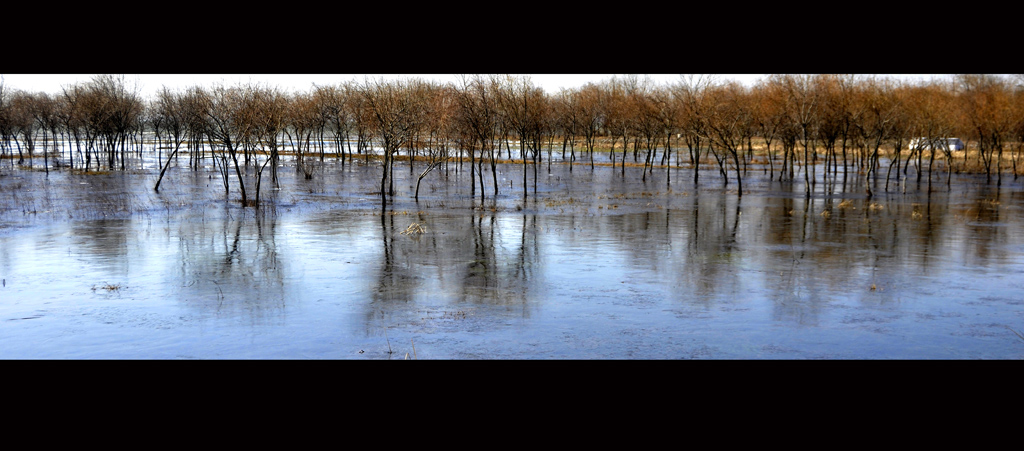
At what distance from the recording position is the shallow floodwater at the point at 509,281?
Answer: 13188mm

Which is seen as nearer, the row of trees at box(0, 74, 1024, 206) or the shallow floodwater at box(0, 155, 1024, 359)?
the shallow floodwater at box(0, 155, 1024, 359)

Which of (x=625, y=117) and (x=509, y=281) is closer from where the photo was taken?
(x=509, y=281)

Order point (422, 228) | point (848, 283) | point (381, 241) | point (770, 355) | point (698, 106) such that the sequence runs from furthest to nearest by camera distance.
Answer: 1. point (698, 106)
2. point (422, 228)
3. point (381, 241)
4. point (848, 283)
5. point (770, 355)

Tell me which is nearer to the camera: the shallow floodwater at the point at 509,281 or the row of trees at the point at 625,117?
the shallow floodwater at the point at 509,281

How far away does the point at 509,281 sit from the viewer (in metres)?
18.7

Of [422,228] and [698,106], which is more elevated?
[698,106]

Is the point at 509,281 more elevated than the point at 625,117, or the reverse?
the point at 625,117

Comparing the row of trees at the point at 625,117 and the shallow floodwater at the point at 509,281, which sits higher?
the row of trees at the point at 625,117

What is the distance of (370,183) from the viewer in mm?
53781

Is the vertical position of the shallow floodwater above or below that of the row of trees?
below

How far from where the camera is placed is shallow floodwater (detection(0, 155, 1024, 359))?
13.2 m

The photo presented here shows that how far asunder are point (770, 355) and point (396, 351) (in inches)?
241
